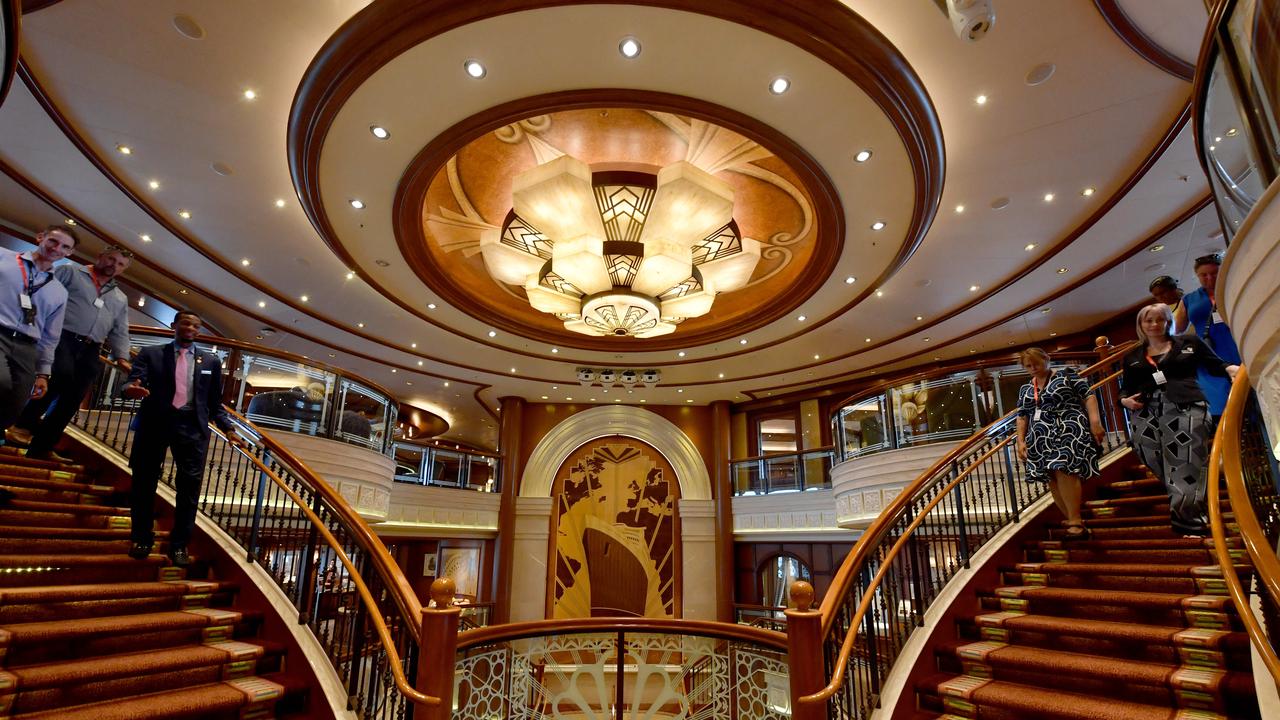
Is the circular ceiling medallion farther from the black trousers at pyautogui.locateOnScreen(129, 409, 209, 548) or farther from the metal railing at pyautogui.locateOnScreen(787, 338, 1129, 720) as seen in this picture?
the metal railing at pyautogui.locateOnScreen(787, 338, 1129, 720)

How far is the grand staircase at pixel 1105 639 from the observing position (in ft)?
8.98

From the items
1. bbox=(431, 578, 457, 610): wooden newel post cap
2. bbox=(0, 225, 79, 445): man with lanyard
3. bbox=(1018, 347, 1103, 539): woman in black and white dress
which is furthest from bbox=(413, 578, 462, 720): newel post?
bbox=(1018, 347, 1103, 539): woman in black and white dress

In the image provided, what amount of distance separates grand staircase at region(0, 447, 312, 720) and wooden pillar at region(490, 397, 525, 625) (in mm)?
8837

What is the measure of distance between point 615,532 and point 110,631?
430 inches

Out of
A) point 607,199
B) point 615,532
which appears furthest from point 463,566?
point 607,199

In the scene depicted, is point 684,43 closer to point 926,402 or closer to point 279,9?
point 279,9

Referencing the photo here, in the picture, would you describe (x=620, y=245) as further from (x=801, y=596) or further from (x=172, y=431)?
(x=801, y=596)

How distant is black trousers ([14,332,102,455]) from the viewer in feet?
12.9

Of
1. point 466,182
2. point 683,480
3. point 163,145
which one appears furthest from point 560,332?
point 163,145

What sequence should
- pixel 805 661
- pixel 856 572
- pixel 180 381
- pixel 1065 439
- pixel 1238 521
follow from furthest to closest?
pixel 1065 439 → pixel 180 381 → pixel 856 572 → pixel 805 661 → pixel 1238 521

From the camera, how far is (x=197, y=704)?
2725 mm

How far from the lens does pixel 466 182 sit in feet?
22.5

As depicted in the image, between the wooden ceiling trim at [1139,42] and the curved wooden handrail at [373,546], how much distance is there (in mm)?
5335

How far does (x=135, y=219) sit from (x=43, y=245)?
4.25 meters
